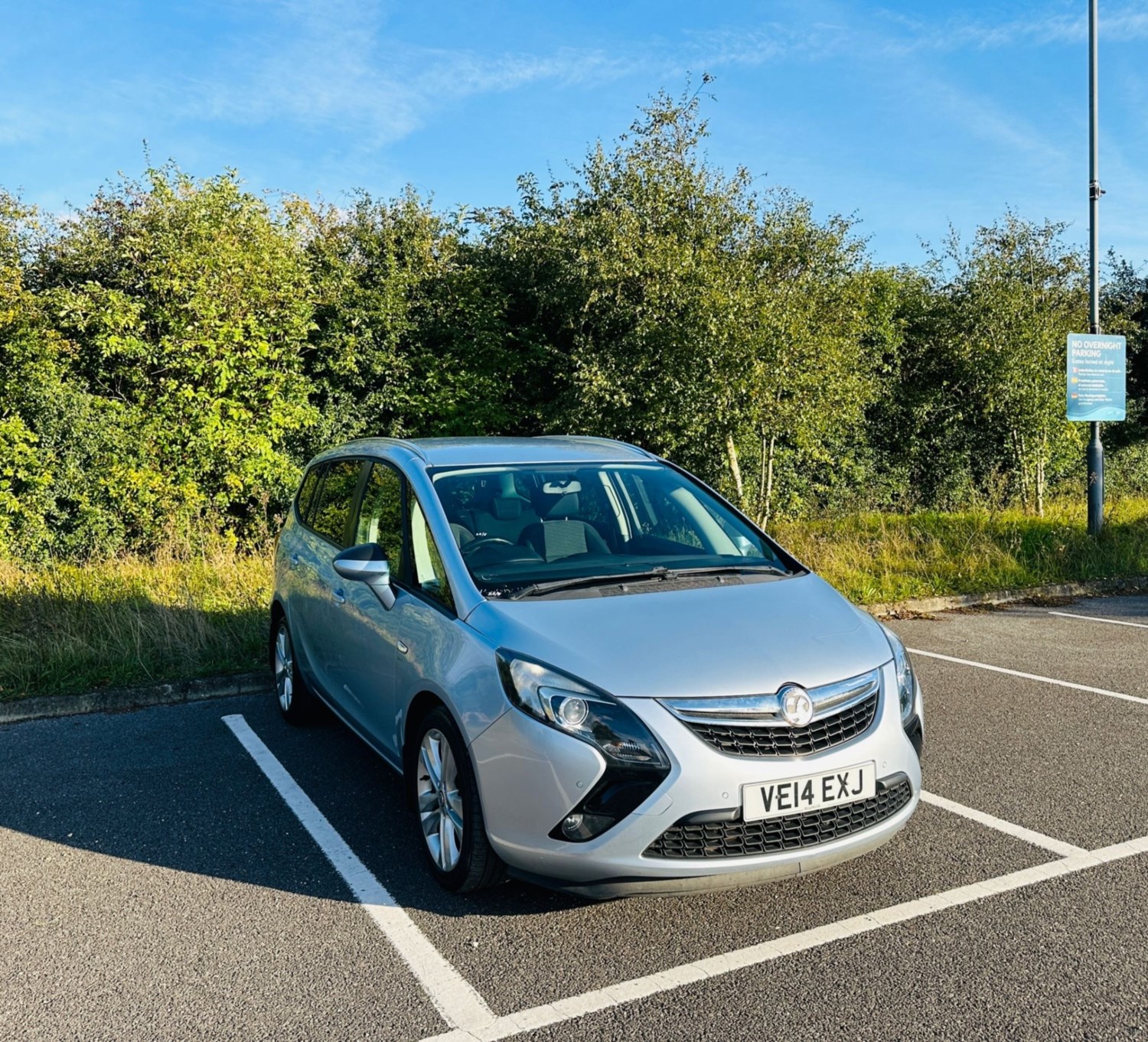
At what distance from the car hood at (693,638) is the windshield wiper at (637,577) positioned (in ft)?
0.30

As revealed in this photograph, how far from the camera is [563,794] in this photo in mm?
3145

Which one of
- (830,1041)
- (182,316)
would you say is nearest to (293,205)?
(182,316)

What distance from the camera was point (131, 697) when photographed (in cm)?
645

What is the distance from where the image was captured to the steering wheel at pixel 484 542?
13.4ft

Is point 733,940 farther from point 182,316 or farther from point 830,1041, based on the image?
point 182,316

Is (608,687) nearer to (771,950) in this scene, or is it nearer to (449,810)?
(449,810)

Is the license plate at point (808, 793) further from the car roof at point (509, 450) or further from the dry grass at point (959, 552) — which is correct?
the dry grass at point (959, 552)

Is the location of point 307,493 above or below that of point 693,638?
above

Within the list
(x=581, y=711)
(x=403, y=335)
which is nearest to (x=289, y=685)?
(x=581, y=711)

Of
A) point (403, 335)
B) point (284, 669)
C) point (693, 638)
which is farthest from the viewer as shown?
point (403, 335)

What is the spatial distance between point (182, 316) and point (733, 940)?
11.7 meters

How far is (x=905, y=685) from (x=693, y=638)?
873 millimetres

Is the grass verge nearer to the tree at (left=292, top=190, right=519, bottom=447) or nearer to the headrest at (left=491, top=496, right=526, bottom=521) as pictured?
the headrest at (left=491, top=496, right=526, bottom=521)

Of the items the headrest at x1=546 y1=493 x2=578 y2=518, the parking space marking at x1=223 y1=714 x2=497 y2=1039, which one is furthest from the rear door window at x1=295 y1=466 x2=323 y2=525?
the headrest at x1=546 y1=493 x2=578 y2=518
